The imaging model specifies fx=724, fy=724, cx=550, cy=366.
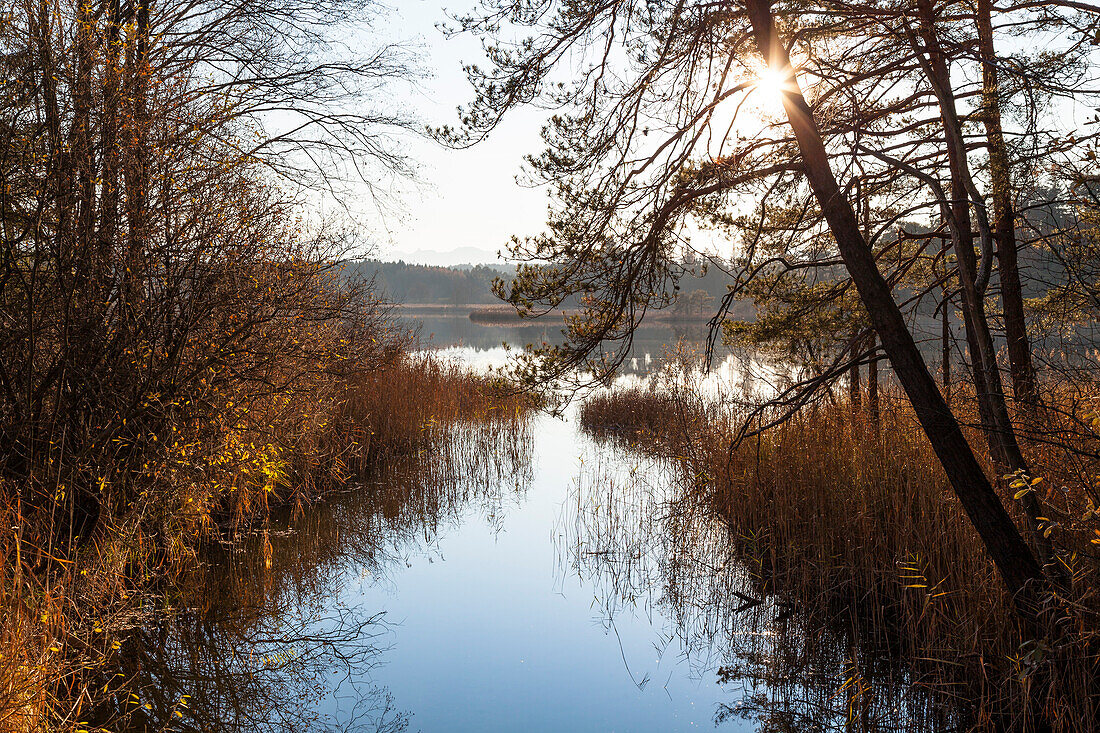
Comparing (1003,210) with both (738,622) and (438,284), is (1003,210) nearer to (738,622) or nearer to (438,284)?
(738,622)

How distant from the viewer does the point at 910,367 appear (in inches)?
159

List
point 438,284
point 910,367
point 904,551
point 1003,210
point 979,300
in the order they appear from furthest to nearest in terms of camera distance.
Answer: point 438,284 < point 1003,210 < point 904,551 < point 979,300 < point 910,367

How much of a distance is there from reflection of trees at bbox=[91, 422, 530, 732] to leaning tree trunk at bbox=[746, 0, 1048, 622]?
3430mm

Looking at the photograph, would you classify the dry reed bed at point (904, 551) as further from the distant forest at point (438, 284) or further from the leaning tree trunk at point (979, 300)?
the distant forest at point (438, 284)

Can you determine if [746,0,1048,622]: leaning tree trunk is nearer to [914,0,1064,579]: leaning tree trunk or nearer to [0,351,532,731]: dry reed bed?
[914,0,1064,579]: leaning tree trunk

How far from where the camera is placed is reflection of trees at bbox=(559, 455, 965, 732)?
4.00 meters

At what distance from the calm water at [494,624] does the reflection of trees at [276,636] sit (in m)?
0.02

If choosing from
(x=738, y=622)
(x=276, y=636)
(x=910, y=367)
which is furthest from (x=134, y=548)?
(x=910, y=367)

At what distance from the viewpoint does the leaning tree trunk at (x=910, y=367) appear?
12.5 ft

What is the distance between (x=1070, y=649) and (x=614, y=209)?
3.51 meters

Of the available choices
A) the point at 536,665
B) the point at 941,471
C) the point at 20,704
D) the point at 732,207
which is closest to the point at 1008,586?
the point at 941,471

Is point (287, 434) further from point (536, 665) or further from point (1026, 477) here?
point (1026, 477)

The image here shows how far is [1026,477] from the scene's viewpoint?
311cm

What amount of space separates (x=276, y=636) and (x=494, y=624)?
1586 mm
